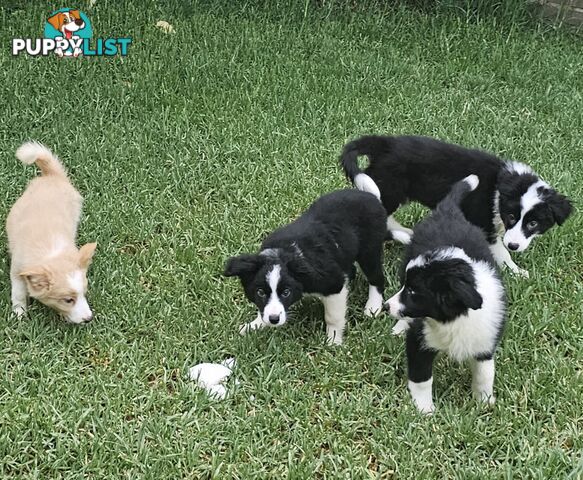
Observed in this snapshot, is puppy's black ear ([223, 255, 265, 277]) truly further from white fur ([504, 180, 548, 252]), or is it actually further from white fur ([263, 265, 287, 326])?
white fur ([504, 180, 548, 252])

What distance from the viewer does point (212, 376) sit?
363cm

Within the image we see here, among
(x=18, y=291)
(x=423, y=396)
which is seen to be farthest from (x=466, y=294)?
(x=18, y=291)

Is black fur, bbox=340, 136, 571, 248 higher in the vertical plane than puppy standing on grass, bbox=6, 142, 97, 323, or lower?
higher

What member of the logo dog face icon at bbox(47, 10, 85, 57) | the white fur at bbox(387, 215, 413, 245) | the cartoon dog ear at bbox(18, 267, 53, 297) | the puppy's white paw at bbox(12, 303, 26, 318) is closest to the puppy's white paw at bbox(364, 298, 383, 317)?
the white fur at bbox(387, 215, 413, 245)

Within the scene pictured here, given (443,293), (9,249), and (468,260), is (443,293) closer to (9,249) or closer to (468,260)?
(468,260)

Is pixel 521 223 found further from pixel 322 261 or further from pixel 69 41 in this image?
pixel 69 41

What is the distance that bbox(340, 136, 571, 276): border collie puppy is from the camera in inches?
168

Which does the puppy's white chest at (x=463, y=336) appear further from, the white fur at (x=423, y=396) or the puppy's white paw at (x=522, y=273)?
the puppy's white paw at (x=522, y=273)

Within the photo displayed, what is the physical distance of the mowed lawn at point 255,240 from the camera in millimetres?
3289

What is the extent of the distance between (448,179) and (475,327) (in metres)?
1.41

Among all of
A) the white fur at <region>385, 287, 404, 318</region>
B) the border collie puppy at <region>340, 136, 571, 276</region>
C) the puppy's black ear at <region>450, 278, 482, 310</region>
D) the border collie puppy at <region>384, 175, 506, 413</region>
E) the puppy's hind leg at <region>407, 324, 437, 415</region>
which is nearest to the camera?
the puppy's black ear at <region>450, 278, 482, 310</region>

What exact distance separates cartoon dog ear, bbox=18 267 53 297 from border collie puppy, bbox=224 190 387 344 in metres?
1.02

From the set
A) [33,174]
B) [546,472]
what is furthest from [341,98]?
[546,472]

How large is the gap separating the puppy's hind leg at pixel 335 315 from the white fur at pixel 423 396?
1.85 ft
